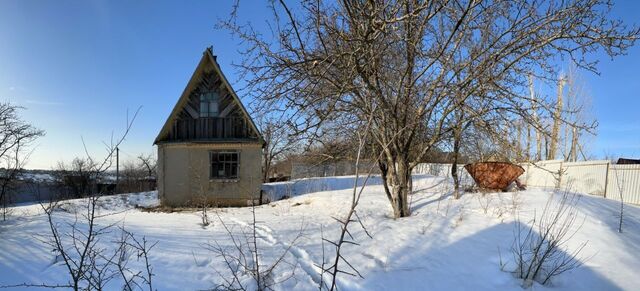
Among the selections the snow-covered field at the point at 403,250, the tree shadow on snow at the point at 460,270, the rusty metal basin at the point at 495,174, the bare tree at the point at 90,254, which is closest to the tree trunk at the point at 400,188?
the snow-covered field at the point at 403,250

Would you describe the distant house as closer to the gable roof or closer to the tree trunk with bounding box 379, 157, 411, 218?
the gable roof

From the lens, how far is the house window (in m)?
13.9

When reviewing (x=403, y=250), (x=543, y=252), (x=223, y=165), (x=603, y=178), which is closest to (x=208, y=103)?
(x=223, y=165)

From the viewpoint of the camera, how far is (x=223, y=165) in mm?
14008

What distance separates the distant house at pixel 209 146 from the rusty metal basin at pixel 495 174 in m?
7.60

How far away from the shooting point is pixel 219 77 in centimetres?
1401

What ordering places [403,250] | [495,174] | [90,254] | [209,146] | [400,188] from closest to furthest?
[90,254] < [403,250] < [400,188] < [495,174] < [209,146]

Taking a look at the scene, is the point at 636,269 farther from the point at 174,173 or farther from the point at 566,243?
the point at 174,173

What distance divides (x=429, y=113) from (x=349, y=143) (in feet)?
8.86

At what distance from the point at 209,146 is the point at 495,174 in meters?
9.98

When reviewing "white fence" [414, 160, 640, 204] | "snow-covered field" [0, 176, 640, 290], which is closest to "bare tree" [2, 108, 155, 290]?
"snow-covered field" [0, 176, 640, 290]

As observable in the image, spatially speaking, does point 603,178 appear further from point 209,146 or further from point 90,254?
point 90,254

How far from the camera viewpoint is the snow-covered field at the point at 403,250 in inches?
169

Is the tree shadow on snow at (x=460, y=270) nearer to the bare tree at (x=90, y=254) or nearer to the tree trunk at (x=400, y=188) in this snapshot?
the tree trunk at (x=400, y=188)
